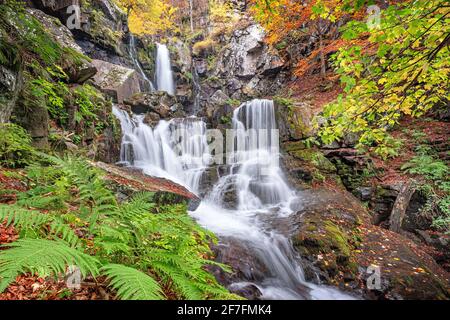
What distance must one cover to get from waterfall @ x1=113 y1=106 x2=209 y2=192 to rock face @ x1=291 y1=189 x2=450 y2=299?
527 centimetres

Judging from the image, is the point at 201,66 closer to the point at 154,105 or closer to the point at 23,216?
the point at 154,105

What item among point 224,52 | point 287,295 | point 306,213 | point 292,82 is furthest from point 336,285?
point 224,52

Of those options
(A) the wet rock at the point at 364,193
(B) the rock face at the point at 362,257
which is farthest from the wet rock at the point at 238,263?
(A) the wet rock at the point at 364,193

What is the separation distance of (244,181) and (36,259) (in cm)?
862

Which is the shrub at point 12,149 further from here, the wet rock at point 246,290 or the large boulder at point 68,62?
the large boulder at point 68,62

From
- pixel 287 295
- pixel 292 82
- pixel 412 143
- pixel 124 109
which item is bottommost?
pixel 287 295

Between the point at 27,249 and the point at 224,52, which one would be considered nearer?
the point at 27,249

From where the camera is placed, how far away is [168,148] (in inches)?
467

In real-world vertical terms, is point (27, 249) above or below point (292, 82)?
below

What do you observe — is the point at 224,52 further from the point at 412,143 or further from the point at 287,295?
the point at 287,295

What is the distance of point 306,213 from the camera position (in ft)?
22.9

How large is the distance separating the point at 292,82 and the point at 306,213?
→ 13447mm

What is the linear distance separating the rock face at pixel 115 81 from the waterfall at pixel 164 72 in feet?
16.6
